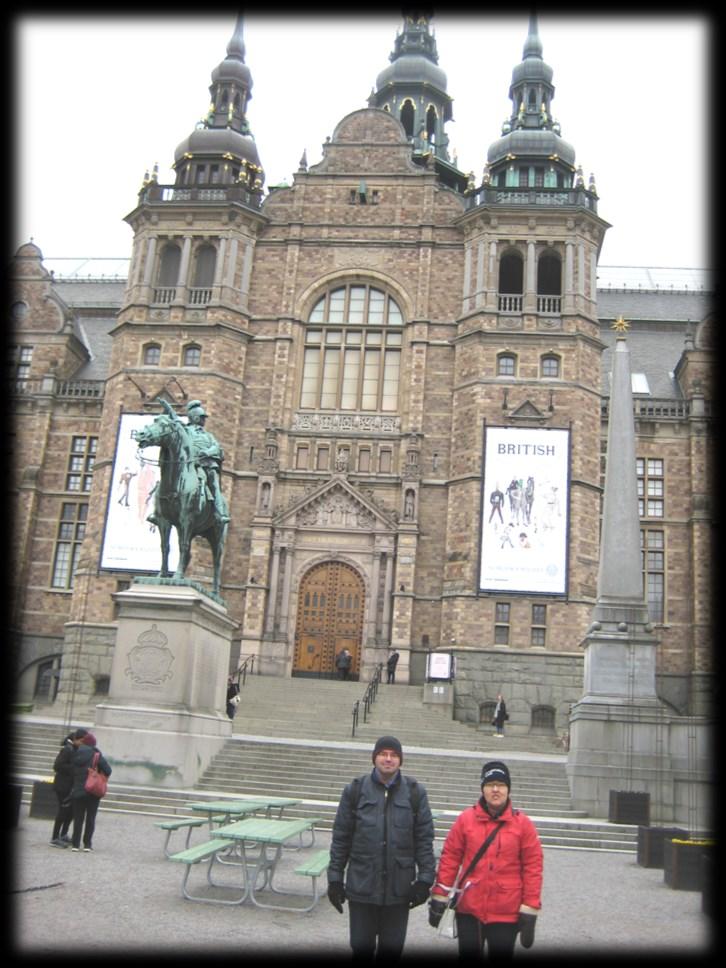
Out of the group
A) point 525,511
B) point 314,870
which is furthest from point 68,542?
point 314,870

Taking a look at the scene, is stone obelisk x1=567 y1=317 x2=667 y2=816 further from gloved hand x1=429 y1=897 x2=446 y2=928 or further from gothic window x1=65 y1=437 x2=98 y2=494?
gothic window x1=65 y1=437 x2=98 y2=494

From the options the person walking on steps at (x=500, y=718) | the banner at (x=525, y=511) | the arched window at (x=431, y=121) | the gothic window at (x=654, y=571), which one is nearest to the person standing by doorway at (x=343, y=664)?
the banner at (x=525, y=511)

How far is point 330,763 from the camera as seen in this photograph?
20281 millimetres

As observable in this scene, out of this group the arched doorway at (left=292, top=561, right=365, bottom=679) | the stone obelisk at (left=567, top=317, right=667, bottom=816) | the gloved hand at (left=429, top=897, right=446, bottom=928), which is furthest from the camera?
the arched doorway at (left=292, top=561, right=365, bottom=679)

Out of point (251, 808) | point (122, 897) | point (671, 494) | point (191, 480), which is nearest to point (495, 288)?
point (671, 494)

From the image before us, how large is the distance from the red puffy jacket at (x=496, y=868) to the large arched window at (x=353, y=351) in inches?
1156

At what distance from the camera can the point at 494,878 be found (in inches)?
233

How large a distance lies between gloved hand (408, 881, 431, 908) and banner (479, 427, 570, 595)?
25.3 metres

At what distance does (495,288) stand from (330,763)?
19241 mm

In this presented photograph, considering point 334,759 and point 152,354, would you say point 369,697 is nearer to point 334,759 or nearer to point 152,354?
point 334,759

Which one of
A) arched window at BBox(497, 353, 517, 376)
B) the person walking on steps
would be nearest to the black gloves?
the person walking on steps

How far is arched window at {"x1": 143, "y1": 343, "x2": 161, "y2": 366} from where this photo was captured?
35219 mm

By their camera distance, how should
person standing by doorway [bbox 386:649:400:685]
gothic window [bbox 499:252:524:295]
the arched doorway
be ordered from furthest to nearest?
gothic window [bbox 499:252:524:295] < the arched doorway < person standing by doorway [bbox 386:649:400:685]

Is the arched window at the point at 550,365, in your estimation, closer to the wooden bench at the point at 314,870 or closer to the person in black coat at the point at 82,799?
the person in black coat at the point at 82,799
